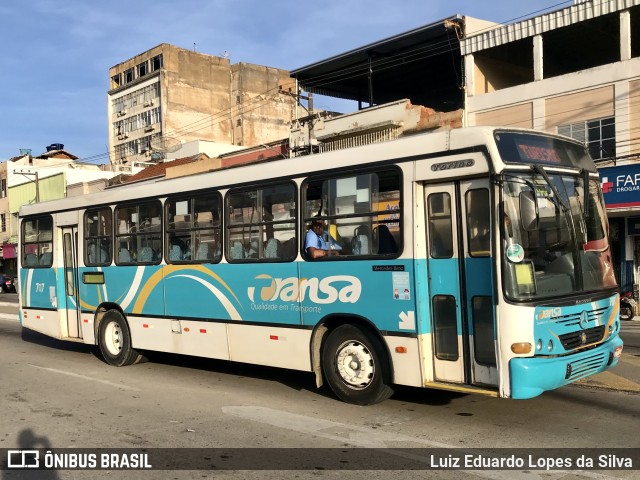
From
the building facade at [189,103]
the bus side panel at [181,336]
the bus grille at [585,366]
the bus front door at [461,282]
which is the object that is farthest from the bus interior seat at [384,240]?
the building facade at [189,103]

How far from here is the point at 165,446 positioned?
6.05m

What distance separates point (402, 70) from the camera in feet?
101

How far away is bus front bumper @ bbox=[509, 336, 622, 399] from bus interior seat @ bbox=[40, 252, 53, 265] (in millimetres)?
9648

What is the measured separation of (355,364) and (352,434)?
1.17 metres

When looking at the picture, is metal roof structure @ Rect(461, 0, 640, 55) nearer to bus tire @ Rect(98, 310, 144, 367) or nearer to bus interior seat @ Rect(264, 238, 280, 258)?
bus interior seat @ Rect(264, 238, 280, 258)

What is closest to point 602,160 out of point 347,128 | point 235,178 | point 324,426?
point 347,128

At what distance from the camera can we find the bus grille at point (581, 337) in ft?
20.5

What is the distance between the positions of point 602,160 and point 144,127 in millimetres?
57427

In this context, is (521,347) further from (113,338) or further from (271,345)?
(113,338)

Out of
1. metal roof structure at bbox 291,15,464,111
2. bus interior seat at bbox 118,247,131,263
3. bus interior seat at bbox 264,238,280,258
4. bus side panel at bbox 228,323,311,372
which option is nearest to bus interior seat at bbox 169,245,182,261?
bus interior seat at bbox 118,247,131,263

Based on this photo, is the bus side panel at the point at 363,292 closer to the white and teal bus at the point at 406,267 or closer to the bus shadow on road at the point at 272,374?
the white and teal bus at the point at 406,267

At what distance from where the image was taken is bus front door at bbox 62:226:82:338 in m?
11.8

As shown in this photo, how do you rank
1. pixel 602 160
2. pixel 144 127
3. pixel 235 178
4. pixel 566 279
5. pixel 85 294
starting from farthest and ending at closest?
pixel 144 127 → pixel 602 160 → pixel 85 294 → pixel 235 178 → pixel 566 279

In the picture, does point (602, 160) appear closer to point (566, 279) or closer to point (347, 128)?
point (347, 128)
